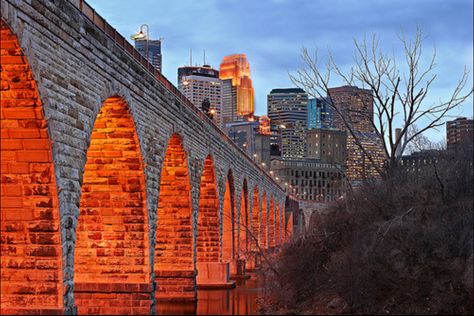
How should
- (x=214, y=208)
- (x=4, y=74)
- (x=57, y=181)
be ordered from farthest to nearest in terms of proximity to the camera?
(x=214, y=208), (x=57, y=181), (x=4, y=74)

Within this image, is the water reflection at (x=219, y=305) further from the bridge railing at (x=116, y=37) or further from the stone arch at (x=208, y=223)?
the bridge railing at (x=116, y=37)

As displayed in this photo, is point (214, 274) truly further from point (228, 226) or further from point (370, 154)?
point (370, 154)

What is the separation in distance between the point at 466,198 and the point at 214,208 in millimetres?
19519

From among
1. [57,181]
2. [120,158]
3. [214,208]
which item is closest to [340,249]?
[120,158]

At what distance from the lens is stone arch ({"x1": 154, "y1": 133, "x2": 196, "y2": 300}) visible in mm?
29422

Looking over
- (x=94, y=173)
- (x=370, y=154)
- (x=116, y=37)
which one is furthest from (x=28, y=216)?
(x=370, y=154)

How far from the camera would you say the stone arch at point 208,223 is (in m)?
36.5

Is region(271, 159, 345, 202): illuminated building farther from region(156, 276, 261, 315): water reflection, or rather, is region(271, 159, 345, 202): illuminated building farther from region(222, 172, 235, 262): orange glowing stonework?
region(156, 276, 261, 315): water reflection

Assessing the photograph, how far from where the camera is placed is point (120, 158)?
22000 mm

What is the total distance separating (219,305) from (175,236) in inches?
144

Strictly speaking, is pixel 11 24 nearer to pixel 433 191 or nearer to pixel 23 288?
pixel 23 288

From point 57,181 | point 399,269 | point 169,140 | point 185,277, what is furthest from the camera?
point 185,277

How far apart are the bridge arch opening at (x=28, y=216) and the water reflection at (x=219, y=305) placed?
377 inches

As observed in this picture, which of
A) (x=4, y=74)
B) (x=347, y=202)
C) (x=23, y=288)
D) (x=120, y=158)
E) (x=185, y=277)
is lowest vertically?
(x=185, y=277)
